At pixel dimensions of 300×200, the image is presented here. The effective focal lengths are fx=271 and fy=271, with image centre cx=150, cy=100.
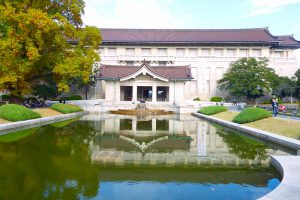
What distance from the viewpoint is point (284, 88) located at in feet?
143

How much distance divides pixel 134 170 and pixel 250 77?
41.5m

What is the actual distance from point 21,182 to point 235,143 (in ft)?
28.4

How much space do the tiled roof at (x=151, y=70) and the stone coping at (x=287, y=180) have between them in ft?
105

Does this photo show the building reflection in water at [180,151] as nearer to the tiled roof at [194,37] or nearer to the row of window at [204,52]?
the tiled roof at [194,37]

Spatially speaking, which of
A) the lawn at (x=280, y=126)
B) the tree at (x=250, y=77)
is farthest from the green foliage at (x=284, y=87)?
the lawn at (x=280, y=126)

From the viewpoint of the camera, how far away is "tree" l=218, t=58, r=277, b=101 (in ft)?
145

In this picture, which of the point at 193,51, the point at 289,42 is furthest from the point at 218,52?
the point at 289,42

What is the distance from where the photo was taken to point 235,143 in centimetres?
1169

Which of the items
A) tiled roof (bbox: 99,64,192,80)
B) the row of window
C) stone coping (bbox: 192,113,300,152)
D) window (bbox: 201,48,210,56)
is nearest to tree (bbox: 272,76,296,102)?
the row of window

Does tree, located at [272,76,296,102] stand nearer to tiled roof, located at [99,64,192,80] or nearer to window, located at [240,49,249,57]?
window, located at [240,49,249,57]

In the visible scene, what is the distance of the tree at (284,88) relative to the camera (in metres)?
42.7

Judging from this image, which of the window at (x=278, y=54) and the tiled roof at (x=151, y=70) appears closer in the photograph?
the tiled roof at (x=151, y=70)

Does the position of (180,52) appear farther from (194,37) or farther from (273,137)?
(273,137)

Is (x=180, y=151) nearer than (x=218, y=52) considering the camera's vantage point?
Yes
